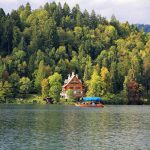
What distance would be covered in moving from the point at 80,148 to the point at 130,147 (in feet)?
21.1

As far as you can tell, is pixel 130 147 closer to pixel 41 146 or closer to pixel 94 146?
pixel 94 146

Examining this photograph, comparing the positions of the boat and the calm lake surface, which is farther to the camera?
the boat

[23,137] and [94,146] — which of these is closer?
[94,146]

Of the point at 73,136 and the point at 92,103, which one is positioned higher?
the point at 92,103

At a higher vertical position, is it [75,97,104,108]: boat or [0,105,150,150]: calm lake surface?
[75,97,104,108]: boat

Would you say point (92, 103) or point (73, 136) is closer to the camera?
point (73, 136)

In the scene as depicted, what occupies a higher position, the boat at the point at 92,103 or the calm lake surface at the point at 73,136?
the boat at the point at 92,103

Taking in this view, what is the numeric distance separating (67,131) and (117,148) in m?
18.4

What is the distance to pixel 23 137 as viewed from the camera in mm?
70812

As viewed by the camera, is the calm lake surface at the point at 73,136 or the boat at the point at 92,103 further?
the boat at the point at 92,103

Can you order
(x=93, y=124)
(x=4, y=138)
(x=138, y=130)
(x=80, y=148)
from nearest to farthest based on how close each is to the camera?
(x=80, y=148)
(x=4, y=138)
(x=138, y=130)
(x=93, y=124)

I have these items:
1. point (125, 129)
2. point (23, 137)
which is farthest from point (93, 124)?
point (23, 137)

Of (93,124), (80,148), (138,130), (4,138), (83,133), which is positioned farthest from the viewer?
(93,124)

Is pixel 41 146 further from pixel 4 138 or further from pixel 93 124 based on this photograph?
pixel 93 124
